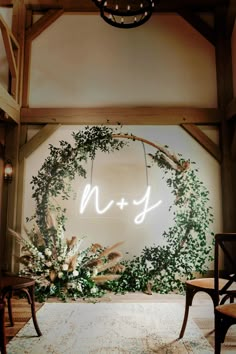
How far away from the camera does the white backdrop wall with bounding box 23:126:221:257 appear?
219 inches

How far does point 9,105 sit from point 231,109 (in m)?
3.61

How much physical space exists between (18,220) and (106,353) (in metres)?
3.42

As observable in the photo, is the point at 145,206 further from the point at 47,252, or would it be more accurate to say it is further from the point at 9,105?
the point at 9,105

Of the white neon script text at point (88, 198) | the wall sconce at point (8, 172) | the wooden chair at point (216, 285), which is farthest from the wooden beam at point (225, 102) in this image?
the wall sconce at point (8, 172)

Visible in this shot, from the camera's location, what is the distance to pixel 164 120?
5.71m

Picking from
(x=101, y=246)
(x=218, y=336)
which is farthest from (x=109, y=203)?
(x=218, y=336)

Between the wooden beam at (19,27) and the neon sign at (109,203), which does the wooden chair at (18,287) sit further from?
the wooden beam at (19,27)

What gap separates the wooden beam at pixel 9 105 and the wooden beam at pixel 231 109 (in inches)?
141

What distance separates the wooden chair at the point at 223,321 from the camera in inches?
84.6

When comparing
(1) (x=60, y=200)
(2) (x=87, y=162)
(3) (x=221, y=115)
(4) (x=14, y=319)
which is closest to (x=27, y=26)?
(2) (x=87, y=162)

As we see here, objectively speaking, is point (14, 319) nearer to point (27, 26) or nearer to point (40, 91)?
point (40, 91)

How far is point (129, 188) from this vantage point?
5652mm

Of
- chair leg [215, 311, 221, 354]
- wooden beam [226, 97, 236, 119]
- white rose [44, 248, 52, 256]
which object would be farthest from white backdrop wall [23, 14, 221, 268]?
chair leg [215, 311, 221, 354]

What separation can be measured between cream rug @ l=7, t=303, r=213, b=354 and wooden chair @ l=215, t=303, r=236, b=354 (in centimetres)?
55
